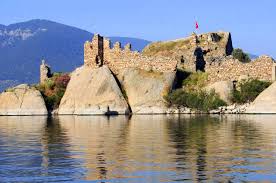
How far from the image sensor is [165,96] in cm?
7481

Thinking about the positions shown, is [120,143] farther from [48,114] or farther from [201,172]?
[48,114]

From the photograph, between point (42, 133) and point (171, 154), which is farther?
point (42, 133)

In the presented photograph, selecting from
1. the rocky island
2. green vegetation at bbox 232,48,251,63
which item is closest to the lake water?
the rocky island

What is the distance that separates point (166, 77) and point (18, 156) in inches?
1895

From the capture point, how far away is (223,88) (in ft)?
242

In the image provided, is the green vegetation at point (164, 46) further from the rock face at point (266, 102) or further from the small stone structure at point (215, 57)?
the rock face at point (266, 102)

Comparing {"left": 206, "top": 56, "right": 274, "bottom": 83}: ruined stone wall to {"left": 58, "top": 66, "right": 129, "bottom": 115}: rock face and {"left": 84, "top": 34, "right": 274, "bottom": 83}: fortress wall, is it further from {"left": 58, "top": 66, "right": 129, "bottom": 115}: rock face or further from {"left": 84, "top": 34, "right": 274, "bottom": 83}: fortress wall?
{"left": 58, "top": 66, "right": 129, "bottom": 115}: rock face

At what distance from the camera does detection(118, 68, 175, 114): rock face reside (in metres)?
75.1

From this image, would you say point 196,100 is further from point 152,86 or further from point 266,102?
point 266,102

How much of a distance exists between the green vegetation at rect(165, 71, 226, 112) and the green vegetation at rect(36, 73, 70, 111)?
13107mm

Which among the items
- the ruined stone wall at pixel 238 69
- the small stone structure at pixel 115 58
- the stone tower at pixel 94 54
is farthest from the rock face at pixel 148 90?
the stone tower at pixel 94 54

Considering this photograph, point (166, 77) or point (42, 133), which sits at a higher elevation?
point (166, 77)

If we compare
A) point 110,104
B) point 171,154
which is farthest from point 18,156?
point 110,104

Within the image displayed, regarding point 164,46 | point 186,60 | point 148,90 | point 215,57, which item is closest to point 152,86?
point 148,90
